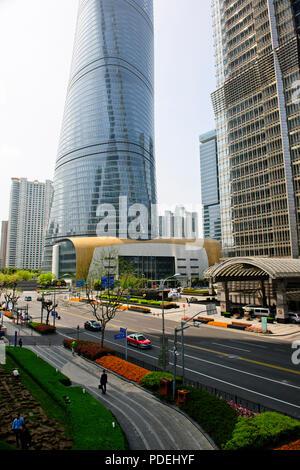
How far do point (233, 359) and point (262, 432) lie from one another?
1609 centimetres

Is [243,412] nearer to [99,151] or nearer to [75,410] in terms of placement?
[75,410]

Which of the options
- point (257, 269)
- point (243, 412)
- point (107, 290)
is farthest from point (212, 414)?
point (107, 290)

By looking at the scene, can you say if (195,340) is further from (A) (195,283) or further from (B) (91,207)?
(B) (91,207)

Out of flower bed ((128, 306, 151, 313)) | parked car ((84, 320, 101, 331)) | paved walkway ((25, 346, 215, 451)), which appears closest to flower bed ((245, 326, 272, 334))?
parked car ((84, 320, 101, 331))

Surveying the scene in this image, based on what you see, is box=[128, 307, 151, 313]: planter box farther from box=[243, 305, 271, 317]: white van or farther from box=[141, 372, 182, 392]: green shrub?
box=[141, 372, 182, 392]: green shrub

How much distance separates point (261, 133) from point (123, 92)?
148 m

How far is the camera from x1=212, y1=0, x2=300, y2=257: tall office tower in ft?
221

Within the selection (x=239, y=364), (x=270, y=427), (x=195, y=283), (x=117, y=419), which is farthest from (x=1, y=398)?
(x=195, y=283)

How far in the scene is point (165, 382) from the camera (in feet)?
65.4

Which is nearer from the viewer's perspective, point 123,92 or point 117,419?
point 117,419

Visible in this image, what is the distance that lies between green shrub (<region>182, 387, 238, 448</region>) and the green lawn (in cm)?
447

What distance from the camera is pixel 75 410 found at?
16703mm

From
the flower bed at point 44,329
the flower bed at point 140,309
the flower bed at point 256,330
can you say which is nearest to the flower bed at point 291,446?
the flower bed at point 256,330

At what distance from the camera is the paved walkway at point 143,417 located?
553 inches
